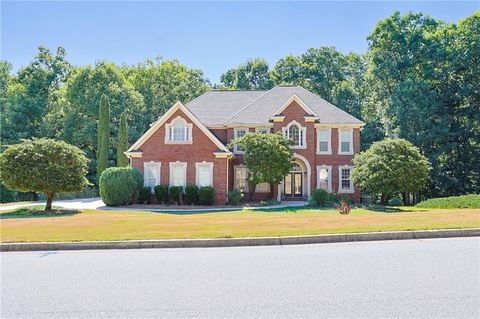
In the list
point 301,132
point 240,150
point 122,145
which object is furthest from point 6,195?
point 301,132

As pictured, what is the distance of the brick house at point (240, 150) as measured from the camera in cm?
3197

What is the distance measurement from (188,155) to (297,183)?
32.0 feet

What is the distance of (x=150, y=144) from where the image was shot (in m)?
32.6

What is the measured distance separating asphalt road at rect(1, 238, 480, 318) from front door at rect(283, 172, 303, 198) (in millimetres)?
25252

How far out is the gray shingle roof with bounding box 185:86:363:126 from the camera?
35.8 m

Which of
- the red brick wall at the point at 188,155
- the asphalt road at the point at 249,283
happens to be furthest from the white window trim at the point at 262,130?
the asphalt road at the point at 249,283

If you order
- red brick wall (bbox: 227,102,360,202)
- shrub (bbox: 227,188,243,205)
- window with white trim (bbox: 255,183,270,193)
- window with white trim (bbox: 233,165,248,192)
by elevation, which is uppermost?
red brick wall (bbox: 227,102,360,202)

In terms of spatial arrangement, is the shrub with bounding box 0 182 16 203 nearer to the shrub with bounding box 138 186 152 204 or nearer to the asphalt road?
the shrub with bounding box 138 186 152 204

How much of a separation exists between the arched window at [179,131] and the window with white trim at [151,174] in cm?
214

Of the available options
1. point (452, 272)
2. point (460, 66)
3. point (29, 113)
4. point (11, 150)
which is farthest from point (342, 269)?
point (29, 113)

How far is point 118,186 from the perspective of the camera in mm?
29625

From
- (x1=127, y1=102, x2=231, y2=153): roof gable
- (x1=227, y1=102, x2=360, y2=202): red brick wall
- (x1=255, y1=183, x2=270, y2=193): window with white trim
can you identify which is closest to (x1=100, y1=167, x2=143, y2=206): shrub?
(x1=127, y1=102, x2=231, y2=153): roof gable

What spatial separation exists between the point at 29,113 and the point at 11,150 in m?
28.4

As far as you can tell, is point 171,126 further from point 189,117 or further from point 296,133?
point 296,133
